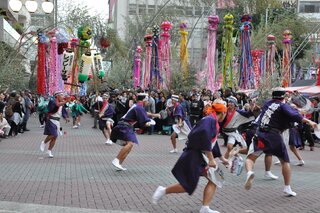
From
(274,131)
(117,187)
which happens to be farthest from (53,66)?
(274,131)

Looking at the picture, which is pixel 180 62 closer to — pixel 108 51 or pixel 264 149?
pixel 264 149

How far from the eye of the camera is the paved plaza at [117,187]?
6.72m

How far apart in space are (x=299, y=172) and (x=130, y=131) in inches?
150

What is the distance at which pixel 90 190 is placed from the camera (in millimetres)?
7766

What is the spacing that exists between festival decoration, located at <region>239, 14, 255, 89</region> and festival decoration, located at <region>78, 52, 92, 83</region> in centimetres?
724

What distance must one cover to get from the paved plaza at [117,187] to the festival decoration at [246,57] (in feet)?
32.4

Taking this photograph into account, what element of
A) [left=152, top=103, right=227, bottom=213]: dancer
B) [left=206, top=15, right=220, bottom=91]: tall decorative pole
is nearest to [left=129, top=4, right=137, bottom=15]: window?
[left=206, top=15, right=220, bottom=91]: tall decorative pole

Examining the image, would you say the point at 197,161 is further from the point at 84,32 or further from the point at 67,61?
the point at 84,32

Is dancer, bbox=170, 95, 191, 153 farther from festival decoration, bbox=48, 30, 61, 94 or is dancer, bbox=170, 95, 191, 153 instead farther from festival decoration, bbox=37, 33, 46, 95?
festival decoration, bbox=37, 33, 46, 95

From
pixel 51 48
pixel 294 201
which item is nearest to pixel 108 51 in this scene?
pixel 51 48

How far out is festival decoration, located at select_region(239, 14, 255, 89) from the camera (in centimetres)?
2193

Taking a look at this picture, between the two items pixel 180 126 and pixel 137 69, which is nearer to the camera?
pixel 180 126

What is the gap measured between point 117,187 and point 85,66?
12.1 m

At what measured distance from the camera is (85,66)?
19547 millimetres
